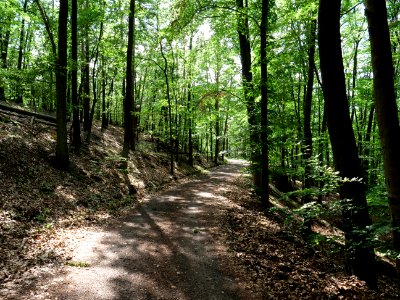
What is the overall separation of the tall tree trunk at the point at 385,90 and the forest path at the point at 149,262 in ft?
12.0

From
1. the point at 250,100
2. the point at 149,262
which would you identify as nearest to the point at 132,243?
the point at 149,262

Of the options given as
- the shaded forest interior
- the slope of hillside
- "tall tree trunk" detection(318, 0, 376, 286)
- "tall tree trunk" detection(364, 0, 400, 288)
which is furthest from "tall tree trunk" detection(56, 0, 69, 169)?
"tall tree trunk" detection(364, 0, 400, 288)

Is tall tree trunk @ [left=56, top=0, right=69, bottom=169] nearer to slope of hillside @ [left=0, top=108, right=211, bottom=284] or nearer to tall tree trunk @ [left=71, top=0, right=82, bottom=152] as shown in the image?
tall tree trunk @ [left=71, top=0, right=82, bottom=152]

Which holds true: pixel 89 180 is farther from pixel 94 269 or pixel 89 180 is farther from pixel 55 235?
pixel 94 269

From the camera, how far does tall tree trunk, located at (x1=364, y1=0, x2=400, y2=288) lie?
391 centimetres

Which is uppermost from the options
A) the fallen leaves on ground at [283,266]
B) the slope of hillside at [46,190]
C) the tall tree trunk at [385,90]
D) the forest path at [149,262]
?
the tall tree trunk at [385,90]

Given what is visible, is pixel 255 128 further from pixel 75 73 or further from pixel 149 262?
pixel 75 73

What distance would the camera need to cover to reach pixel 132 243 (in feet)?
26.8

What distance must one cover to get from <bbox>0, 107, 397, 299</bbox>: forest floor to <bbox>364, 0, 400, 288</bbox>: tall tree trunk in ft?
7.95

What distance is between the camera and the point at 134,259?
7148mm

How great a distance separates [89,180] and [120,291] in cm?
855

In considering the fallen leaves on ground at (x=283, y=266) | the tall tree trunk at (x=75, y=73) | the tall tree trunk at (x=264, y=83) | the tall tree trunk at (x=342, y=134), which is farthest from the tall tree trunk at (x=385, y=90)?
the tall tree trunk at (x=75, y=73)

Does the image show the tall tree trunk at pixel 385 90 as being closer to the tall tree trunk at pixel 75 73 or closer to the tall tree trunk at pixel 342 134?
the tall tree trunk at pixel 342 134

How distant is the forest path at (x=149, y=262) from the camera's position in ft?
18.8
